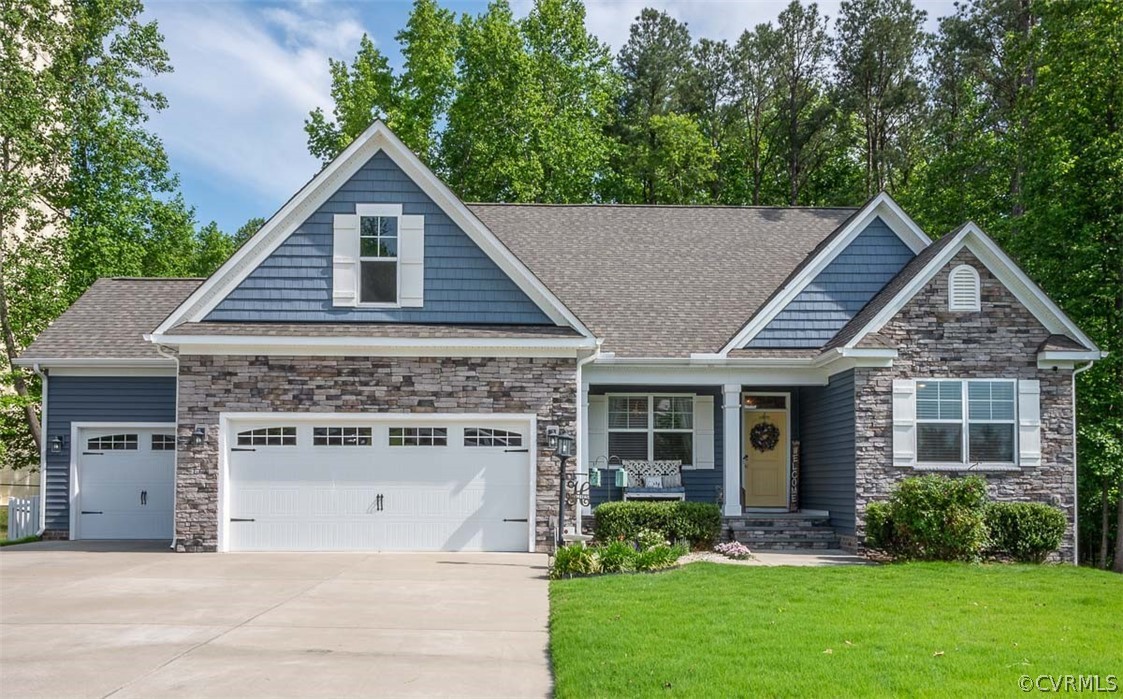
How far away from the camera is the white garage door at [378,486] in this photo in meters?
15.6

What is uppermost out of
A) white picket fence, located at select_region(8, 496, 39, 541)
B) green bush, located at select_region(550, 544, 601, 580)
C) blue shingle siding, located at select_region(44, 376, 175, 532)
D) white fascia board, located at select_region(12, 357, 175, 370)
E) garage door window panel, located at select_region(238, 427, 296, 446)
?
white fascia board, located at select_region(12, 357, 175, 370)

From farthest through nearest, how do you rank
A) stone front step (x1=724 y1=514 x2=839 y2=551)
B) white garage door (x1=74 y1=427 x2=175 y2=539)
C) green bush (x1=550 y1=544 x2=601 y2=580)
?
white garage door (x1=74 y1=427 x2=175 y2=539)
stone front step (x1=724 y1=514 x2=839 y2=551)
green bush (x1=550 y1=544 x2=601 y2=580)

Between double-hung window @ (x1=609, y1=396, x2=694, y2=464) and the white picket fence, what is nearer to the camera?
double-hung window @ (x1=609, y1=396, x2=694, y2=464)

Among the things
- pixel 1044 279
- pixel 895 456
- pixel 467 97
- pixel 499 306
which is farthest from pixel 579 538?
pixel 467 97

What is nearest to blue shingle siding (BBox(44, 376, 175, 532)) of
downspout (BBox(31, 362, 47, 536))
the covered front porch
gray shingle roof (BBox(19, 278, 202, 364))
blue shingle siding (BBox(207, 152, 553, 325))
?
downspout (BBox(31, 362, 47, 536))

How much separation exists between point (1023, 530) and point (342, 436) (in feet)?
33.0

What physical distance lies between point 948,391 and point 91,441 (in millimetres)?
14370

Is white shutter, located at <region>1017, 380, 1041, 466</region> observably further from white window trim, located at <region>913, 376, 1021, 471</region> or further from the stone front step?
the stone front step

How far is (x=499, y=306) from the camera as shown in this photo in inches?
626

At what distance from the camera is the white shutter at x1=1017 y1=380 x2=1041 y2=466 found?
15.7 meters

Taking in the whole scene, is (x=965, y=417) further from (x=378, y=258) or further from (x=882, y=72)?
(x=882, y=72)

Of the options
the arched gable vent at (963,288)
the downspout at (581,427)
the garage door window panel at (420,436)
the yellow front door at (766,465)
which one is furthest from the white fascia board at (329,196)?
the arched gable vent at (963,288)

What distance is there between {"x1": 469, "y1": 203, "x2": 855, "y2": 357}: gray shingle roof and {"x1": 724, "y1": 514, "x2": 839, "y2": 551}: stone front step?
291 cm

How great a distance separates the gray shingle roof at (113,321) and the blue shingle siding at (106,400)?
0.50 m
